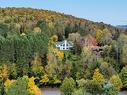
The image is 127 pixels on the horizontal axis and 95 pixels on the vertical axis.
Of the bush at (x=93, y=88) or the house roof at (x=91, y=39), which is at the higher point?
the house roof at (x=91, y=39)

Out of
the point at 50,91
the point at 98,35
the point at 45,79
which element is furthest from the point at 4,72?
the point at 98,35

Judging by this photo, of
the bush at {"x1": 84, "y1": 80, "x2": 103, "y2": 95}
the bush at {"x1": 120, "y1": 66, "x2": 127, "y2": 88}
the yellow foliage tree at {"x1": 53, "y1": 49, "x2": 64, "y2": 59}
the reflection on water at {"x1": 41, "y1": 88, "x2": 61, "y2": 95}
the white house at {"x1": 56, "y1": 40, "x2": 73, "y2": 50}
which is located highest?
the white house at {"x1": 56, "y1": 40, "x2": 73, "y2": 50}

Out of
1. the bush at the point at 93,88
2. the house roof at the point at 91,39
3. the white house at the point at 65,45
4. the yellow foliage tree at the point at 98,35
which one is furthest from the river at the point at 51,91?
the yellow foliage tree at the point at 98,35

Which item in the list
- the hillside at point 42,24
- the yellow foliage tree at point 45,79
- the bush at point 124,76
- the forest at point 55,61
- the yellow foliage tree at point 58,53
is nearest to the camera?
the bush at point 124,76

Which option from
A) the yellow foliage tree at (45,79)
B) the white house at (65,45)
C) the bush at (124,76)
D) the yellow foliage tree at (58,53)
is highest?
the white house at (65,45)

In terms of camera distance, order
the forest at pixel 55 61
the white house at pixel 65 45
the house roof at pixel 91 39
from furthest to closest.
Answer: the house roof at pixel 91 39
the white house at pixel 65 45
the forest at pixel 55 61

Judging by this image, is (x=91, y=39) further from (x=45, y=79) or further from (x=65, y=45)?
(x=45, y=79)

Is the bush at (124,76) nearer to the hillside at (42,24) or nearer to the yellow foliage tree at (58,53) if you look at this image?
the yellow foliage tree at (58,53)

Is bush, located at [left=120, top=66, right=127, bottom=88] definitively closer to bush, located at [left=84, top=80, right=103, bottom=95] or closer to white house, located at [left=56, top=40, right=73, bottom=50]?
bush, located at [left=84, top=80, right=103, bottom=95]

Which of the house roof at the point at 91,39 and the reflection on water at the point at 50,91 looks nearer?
the reflection on water at the point at 50,91

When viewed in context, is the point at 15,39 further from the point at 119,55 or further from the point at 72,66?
the point at 119,55

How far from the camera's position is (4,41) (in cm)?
3816

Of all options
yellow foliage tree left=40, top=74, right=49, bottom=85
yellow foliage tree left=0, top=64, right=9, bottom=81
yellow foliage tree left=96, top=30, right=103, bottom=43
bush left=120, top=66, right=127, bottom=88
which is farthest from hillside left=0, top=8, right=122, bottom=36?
bush left=120, top=66, right=127, bottom=88

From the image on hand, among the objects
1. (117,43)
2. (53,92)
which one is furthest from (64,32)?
(53,92)
